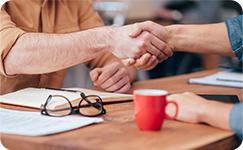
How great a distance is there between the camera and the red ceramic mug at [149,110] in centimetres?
63

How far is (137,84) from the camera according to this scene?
1428 mm

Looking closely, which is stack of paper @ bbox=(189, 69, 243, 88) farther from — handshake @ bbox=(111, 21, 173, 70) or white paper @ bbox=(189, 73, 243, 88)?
handshake @ bbox=(111, 21, 173, 70)

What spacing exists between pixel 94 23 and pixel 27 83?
1.92ft

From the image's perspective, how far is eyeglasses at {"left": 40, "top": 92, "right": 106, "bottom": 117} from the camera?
2.56 ft

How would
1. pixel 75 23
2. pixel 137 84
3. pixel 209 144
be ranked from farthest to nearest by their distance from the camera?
pixel 75 23 < pixel 137 84 < pixel 209 144

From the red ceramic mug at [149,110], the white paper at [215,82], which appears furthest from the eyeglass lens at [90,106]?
the white paper at [215,82]

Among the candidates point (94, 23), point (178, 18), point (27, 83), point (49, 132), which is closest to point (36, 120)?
point (49, 132)

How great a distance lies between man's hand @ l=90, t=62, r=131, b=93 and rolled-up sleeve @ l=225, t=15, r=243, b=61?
0.50m

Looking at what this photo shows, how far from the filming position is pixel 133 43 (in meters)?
1.19

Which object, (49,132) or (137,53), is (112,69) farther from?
(49,132)

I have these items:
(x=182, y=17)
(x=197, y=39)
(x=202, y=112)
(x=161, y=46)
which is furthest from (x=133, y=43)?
(x=182, y=17)

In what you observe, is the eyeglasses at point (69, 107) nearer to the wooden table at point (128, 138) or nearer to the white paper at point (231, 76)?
the wooden table at point (128, 138)

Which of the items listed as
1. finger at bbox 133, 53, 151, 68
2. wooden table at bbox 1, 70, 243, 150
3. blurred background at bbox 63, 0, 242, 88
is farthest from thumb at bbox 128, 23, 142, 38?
blurred background at bbox 63, 0, 242, 88

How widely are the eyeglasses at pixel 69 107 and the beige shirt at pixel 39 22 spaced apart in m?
0.37
